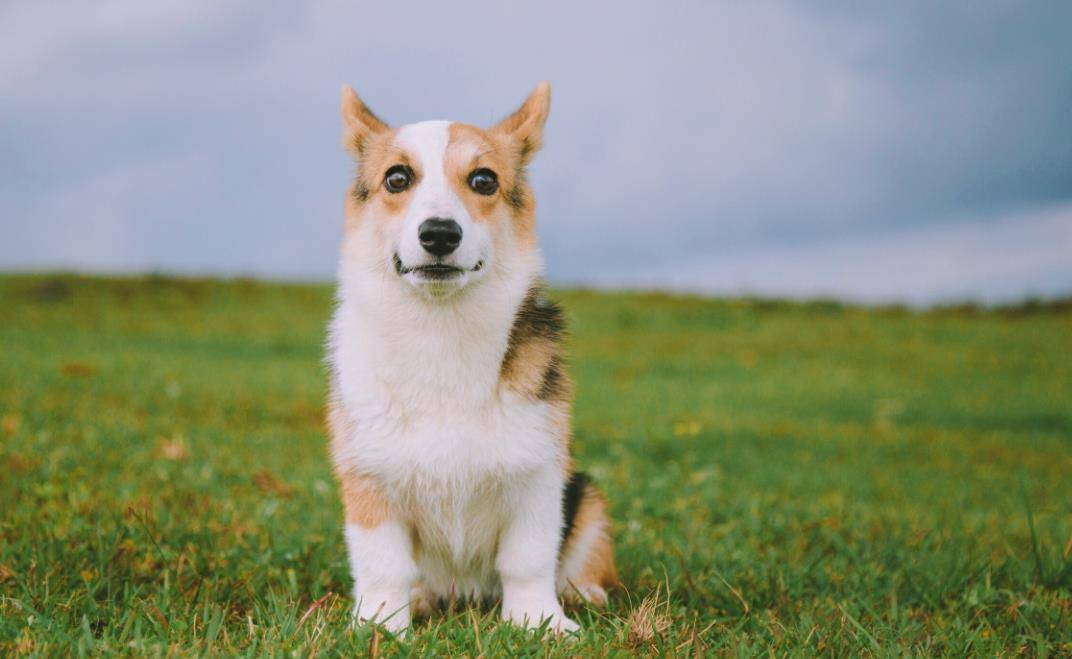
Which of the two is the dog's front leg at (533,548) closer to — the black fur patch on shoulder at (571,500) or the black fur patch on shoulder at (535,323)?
the black fur patch on shoulder at (571,500)

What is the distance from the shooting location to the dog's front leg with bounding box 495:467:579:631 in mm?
3428

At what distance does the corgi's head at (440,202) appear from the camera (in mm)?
3207

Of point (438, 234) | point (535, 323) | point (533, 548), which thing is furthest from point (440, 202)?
point (533, 548)

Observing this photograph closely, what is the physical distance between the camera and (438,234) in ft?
10.3

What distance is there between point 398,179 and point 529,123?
699 mm

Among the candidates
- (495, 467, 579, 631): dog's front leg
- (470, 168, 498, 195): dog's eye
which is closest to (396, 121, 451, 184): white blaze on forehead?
(470, 168, 498, 195): dog's eye

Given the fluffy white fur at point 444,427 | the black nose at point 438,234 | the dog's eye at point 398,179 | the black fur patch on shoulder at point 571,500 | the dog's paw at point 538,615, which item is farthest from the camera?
the black fur patch on shoulder at point 571,500

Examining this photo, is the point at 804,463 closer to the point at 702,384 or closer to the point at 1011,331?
the point at 702,384

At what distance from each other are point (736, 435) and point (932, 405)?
18.4ft

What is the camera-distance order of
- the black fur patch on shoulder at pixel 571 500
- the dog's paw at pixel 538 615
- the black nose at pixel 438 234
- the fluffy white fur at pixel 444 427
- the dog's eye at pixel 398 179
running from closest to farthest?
1. the black nose at pixel 438 234
2. the dog's paw at pixel 538 615
3. the fluffy white fur at pixel 444 427
4. the dog's eye at pixel 398 179
5. the black fur patch on shoulder at pixel 571 500

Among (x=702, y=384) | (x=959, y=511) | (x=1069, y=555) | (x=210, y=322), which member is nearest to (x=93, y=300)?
(x=210, y=322)

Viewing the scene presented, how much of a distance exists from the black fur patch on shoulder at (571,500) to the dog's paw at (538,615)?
34 centimetres

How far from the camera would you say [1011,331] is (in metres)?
22.5

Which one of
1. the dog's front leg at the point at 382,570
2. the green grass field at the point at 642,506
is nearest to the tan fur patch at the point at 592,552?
the green grass field at the point at 642,506
